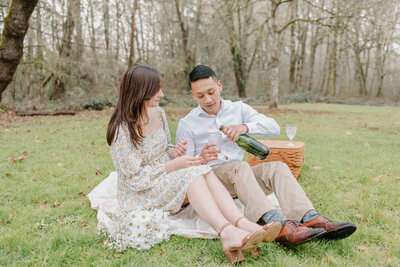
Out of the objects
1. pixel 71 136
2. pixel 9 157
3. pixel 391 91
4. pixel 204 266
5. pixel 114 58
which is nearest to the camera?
pixel 204 266

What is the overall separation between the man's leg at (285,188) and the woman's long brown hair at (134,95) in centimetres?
116

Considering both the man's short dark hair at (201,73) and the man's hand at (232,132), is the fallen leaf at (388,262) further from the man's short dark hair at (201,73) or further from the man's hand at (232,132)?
the man's short dark hair at (201,73)

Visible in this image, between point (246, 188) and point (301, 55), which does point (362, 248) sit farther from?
point (301, 55)

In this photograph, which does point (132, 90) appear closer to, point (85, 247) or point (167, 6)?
point (85, 247)

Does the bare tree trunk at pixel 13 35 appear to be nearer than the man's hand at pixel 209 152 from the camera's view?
No

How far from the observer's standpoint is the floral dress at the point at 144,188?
2.39m

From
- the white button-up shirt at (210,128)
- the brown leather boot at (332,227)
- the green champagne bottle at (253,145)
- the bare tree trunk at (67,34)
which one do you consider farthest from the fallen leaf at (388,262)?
the bare tree trunk at (67,34)

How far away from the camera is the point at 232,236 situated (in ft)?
6.86

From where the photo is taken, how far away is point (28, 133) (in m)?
7.84

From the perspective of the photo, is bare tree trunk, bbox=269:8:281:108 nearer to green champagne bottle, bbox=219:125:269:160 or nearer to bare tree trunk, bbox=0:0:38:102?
bare tree trunk, bbox=0:0:38:102

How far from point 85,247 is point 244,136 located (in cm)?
161

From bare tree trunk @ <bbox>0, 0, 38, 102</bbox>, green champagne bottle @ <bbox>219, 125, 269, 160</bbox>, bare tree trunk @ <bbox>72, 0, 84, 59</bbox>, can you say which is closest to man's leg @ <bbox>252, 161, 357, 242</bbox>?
green champagne bottle @ <bbox>219, 125, 269, 160</bbox>

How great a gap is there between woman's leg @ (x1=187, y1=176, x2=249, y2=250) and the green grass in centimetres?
24

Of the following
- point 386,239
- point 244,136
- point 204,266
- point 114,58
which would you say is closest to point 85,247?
point 204,266
